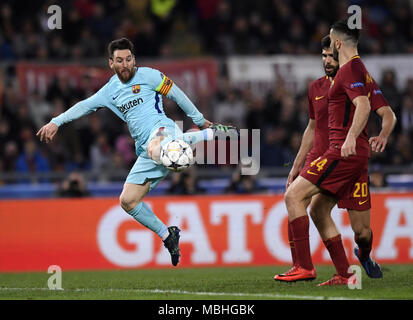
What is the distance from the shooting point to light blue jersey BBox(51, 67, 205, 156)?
29.5 ft

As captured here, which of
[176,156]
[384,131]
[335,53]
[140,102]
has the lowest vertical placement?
[176,156]

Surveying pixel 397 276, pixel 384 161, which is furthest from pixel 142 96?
pixel 384 161

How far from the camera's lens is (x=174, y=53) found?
1783cm

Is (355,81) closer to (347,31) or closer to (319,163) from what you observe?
(347,31)

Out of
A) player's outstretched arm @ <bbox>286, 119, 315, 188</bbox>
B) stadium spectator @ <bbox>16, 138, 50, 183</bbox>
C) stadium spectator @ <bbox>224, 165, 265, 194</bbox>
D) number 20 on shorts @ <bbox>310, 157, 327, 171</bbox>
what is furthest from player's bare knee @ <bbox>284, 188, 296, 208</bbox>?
stadium spectator @ <bbox>16, 138, 50, 183</bbox>

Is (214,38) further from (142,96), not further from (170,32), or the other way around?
(142,96)

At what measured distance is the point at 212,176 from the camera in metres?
14.0

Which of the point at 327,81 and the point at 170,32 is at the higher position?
the point at 170,32

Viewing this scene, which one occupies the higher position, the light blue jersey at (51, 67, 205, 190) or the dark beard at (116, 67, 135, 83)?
the dark beard at (116, 67, 135, 83)

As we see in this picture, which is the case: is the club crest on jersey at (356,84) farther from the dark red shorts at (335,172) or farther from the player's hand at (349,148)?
the dark red shorts at (335,172)

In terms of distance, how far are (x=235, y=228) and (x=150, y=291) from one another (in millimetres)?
5222

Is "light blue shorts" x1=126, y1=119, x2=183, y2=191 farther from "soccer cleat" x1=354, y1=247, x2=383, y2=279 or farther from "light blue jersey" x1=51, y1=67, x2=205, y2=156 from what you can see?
"soccer cleat" x1=354, y1=247, x2=383, y2=279

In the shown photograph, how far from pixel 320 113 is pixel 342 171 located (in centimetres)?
84

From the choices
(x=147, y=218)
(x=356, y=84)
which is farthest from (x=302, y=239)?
(x=147, y=218)
